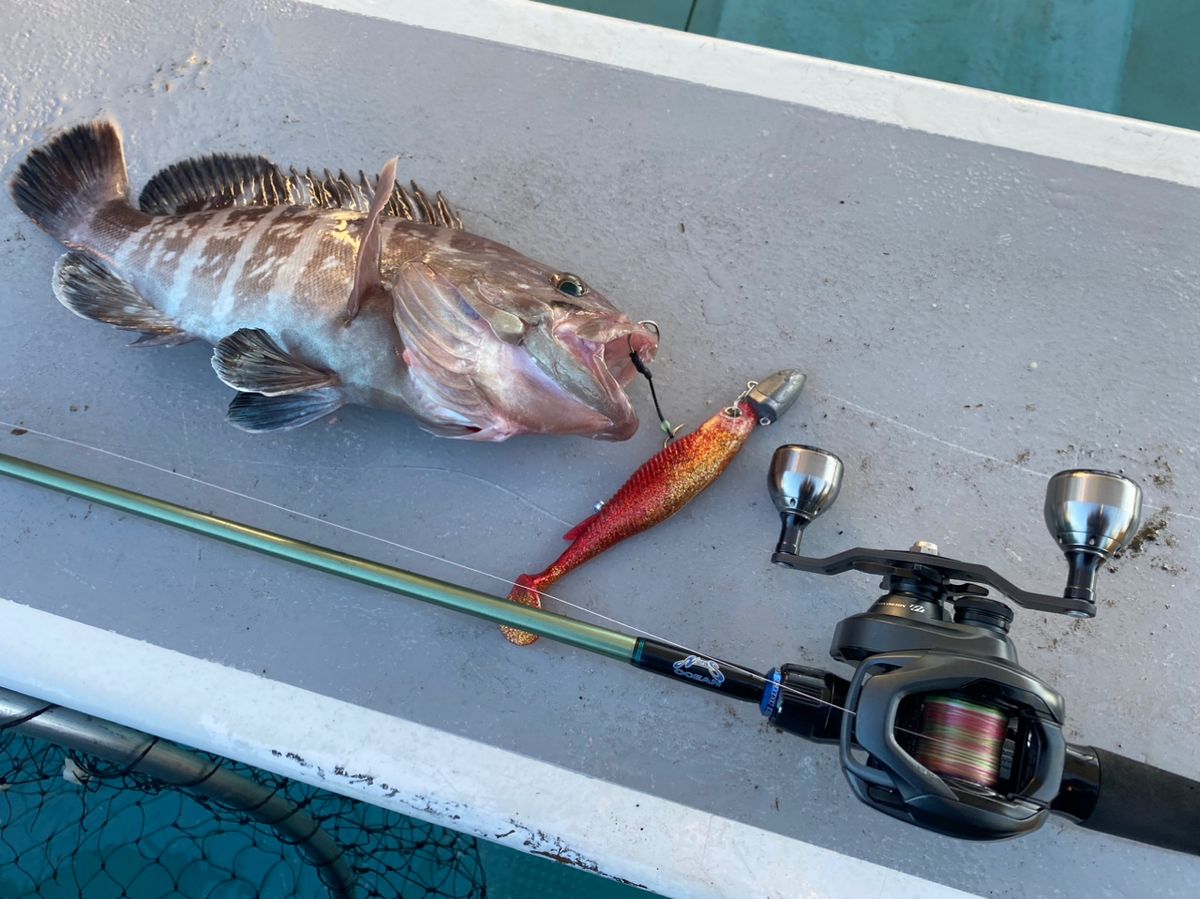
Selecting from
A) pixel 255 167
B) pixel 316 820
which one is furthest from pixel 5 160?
pixel 316 820

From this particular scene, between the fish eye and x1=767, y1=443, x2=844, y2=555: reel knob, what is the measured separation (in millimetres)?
490

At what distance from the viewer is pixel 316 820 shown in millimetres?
1921

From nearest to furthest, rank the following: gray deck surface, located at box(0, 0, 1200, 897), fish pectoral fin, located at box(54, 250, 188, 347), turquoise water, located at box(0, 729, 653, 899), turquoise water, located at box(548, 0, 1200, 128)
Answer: gray deck surface, located at box(0, 0, 1200, 897), fish pectoral fin, located at box(54, 250, 188, 347), turquoise water, located at box(0, 729, 653, 899), turquoise water, located at box(548, 0, 1200, 128)

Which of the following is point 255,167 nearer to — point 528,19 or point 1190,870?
point 528,19

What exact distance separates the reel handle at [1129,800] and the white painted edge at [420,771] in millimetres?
346

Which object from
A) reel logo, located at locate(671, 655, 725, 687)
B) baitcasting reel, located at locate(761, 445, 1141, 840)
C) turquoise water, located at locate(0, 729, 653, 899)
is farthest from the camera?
turquoise water, located at locate(0, 729, 653, 899)

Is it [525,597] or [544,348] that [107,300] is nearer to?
[544,348]

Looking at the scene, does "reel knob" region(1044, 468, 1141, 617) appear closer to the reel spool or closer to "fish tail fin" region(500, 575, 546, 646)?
the reel spool

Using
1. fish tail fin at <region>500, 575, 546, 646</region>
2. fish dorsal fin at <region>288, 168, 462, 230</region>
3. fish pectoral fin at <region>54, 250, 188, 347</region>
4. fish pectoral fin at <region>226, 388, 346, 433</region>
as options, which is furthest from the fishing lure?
fish pectoral fin at <region>54, 250, 188, 347</region>

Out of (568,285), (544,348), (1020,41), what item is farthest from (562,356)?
(1020,41)

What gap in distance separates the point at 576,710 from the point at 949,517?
0.84m

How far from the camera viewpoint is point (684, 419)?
1731 millimetres

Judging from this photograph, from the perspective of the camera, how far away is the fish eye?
5.08 ft

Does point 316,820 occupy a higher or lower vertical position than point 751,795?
lower
